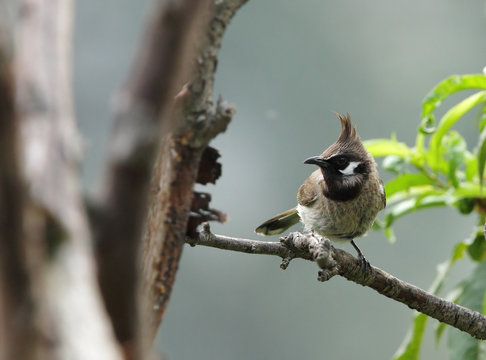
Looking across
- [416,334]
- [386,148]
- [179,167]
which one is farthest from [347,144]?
[179,167]

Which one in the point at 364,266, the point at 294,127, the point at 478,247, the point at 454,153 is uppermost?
the point at 294,127

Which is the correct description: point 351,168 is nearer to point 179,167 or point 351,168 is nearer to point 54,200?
point 179,167

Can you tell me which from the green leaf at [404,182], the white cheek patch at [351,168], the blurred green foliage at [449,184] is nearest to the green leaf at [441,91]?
the blurred green foliage at [449,184]

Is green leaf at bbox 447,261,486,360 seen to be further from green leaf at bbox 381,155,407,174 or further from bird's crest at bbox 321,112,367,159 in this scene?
bird's crest at bbox 321,112,367,159

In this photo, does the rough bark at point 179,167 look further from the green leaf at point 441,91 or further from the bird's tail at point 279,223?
the bird's tail at point 279,223

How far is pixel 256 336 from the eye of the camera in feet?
13.7

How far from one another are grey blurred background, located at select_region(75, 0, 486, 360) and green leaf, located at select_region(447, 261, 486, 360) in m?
1.38

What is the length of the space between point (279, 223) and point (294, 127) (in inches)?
51.2

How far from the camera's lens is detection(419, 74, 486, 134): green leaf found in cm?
225

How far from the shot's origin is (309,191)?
9.21ft

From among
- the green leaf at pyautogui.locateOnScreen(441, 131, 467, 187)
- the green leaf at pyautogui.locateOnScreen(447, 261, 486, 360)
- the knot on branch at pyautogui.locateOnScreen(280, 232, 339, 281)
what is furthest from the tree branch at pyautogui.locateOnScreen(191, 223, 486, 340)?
the green leaf at pyautogui.locateOnScreen(441, 131, 467, 187)

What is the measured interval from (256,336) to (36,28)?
371cm

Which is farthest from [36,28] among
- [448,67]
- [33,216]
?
[448,67]

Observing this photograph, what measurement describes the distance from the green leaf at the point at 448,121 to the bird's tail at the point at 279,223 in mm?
666
